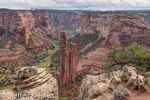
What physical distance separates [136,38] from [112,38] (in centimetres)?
1033

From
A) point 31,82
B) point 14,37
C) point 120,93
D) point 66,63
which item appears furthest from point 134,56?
point 14,37

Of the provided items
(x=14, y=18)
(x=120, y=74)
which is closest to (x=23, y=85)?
(x=120, y=74)

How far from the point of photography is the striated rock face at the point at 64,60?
34359 millimetres

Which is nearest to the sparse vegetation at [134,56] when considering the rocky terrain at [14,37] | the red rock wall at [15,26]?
the rocky terrain at [14,37]

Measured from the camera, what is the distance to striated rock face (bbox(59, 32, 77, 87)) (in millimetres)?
34562

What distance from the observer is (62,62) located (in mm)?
35219

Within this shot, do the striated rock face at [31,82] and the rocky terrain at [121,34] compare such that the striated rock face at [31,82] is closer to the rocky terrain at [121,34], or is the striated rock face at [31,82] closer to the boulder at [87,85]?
the boulder at [87,85]

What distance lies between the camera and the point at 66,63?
3559 centimetres

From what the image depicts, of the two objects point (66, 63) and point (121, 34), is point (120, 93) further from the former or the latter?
point (121, 34)

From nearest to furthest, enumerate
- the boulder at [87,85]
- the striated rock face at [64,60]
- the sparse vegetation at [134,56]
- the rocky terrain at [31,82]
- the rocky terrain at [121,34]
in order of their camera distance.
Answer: the rocky terrain at [31,82]
the boulder at [87,85]
the sparse vegetation at [134,56]
the striated rock face at [64,60]
the rocky terrain at [121,34]

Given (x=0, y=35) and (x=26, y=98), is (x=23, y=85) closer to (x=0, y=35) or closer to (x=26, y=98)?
(x=26, y=98)

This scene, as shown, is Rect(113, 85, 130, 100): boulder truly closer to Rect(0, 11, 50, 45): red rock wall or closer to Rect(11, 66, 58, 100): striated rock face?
Rect(11, 66, 58, 100): striated rock face

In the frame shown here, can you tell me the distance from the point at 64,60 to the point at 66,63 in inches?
47.8

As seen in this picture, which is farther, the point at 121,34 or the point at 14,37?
the point at 14,37
